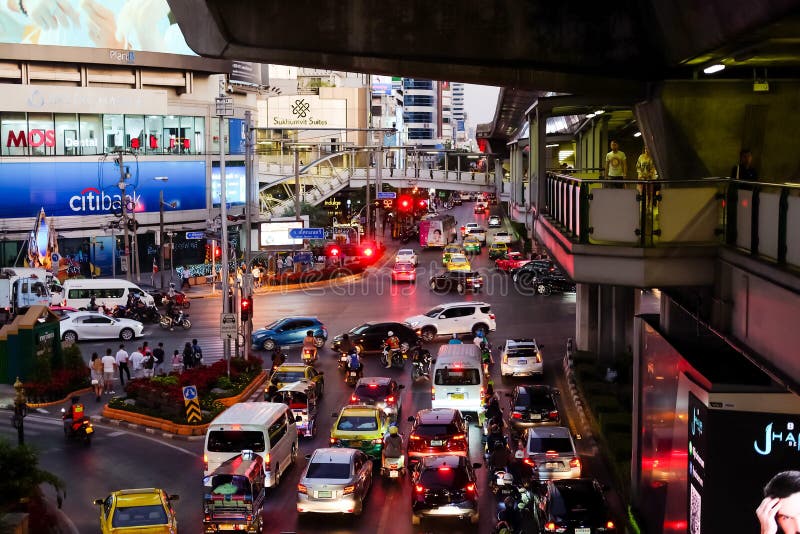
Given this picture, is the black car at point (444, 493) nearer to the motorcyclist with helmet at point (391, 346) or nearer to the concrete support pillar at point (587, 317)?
the motorcyclist with helmet at point (391, 346)

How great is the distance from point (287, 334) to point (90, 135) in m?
32.7

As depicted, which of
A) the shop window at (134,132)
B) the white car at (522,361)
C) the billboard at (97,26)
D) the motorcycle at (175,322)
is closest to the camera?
the white car at (522,361)

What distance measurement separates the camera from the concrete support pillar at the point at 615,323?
33812mm

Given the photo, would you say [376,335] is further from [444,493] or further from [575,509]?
[575,509]

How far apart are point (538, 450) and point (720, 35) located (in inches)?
438

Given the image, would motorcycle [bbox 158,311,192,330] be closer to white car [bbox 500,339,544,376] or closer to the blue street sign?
the blue street sign

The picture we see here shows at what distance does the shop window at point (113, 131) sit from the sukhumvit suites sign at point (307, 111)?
57286 millimetres

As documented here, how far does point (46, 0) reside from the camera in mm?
70562

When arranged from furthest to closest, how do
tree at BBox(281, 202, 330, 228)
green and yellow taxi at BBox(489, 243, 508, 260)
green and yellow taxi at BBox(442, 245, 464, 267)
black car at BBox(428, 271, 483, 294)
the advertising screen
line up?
tree at BBox(281, 202, 330, 228) < green and yellow taxi at BBox(489, 243, 508, 260) < green and yellow taxi at BBox(442, 245, 464, 267) < the advertising screen < black car at BBox(428, 271, 483, 294)

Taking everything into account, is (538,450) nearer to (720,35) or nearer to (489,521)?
(489,521)

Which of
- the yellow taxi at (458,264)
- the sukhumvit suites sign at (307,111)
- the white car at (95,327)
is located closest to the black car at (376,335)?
the white car at (95,327)

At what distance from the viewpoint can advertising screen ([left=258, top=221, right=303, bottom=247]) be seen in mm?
61562

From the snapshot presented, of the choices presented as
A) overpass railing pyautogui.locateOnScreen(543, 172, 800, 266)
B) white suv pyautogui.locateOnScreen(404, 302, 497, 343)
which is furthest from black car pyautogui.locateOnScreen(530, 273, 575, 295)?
overpass railing pyautogui.locateOnScreen(543, 172, 800, 266)

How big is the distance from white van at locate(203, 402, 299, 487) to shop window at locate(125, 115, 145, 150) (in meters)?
49.2
